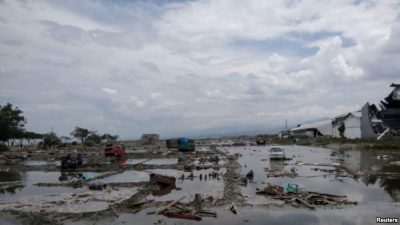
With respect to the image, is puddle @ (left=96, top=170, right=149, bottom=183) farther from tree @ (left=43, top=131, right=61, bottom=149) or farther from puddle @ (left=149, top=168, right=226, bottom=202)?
tree @ (left=43, top=131, right=61, bottom=149)

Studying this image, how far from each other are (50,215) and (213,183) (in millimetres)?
12986

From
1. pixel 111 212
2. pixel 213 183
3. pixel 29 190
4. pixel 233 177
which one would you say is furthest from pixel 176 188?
pixel 29 190

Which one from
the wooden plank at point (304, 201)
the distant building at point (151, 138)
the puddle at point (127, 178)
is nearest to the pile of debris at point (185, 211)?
the wooden plank at point (304, 201)

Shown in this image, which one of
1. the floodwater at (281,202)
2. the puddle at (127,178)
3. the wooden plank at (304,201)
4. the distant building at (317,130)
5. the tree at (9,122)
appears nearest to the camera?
the floodwater at (281,202)

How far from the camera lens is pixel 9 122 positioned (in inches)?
3442

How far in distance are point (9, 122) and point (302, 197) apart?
262 feet

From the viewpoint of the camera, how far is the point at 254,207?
20172 millimetres

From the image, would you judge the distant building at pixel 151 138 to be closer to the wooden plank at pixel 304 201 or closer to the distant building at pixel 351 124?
the distant building at pixel 351 124

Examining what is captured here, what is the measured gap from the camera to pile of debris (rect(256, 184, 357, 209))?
20688 millimetres

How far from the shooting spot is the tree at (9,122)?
81625 mm

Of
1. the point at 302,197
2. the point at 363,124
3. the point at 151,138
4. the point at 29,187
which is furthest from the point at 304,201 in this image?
the point at 151,138

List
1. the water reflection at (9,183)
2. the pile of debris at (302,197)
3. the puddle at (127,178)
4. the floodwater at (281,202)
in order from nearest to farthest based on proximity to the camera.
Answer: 1. the floodwater at (281,202)
2. the pile of debris at (302,197)
3. the water reflection at (9,183)
4. the puddle at (127,178)

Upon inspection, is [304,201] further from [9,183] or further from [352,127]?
[352,127]

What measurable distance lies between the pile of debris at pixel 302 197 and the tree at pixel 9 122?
232 feet
